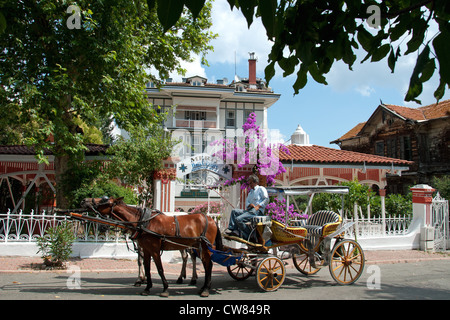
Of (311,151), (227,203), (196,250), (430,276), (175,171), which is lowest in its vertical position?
(430,276)

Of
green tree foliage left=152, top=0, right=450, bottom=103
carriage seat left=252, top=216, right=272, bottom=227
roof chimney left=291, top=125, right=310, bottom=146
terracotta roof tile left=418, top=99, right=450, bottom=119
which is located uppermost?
terracotta roof tile left=418, top=99, right=450, bottom=119

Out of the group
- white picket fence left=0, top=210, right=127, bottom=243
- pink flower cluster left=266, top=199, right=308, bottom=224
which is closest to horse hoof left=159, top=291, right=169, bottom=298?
white picket fence left=0, top=210, right=127, bottom=243

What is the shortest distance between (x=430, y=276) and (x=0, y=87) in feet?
40.8

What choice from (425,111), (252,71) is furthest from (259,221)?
(252,71)

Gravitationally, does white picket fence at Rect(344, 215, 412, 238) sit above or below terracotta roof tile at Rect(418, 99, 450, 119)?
below

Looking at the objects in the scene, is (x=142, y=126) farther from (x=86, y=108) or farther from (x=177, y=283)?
(x=177, y=283)

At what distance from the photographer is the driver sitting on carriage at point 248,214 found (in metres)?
7.41

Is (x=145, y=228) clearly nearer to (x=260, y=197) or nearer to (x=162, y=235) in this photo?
(x=162, y=235)

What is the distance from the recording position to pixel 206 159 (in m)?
11.5

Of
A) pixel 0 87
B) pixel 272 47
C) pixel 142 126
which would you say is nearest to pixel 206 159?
pixel 142 126

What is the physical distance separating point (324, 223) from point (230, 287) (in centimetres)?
265

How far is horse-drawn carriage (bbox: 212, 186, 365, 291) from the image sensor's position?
7.09m

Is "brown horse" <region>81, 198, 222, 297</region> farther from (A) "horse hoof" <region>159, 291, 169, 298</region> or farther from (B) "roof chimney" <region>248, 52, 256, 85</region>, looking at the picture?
(B) "roof chimney" <region>248, 52, 256, 85</region>

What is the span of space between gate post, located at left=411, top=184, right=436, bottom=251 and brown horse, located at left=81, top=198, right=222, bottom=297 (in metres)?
9.46
